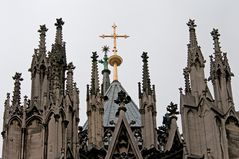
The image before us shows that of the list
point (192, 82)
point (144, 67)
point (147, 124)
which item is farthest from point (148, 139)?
point (192, 82)

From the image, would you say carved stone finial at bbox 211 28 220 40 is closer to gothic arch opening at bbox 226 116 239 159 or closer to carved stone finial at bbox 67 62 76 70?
gothic arch opening at bbox 226 116 239 159

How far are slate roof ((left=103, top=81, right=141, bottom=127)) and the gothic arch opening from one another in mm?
10435

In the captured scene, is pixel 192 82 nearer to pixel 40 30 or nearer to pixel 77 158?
pixel 77 158

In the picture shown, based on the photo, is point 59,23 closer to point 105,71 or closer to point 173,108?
point 173,108

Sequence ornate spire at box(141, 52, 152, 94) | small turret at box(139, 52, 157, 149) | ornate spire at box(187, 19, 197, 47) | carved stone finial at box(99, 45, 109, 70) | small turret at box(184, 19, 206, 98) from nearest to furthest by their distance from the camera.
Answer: small turret at box(184, 19, 206, 98)
ornate spire at box(187, 19, 197, 47)
small turret at box(139, 52, 157, 149)
ornate spire at box(141, 52, 152, 94)
carved stone finial at box(99, 45, 109, 70)

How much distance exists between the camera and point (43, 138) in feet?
78.1

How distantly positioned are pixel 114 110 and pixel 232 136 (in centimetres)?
1371

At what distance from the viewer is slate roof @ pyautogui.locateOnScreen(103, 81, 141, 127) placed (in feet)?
118

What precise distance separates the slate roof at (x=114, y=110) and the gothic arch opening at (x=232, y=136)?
34.2 ft

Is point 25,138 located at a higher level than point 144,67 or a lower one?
lower

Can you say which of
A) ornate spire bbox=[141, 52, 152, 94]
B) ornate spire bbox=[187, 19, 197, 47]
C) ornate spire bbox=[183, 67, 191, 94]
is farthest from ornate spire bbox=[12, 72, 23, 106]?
ornate spire bbox=[141, 52, 152, 94]

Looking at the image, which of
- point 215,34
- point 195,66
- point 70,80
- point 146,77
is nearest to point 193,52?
point 195,66

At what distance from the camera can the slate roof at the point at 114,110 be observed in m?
36.1

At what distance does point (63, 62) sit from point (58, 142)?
4007 mm
